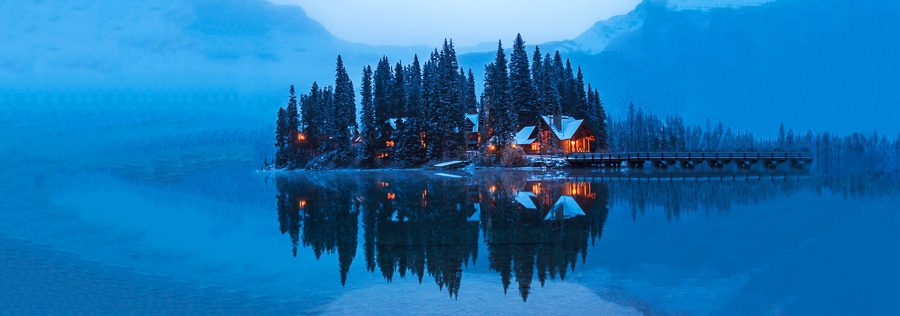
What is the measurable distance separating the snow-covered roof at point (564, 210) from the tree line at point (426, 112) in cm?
4810

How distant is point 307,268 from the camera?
1523 cm

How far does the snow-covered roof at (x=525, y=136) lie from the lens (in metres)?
82.4

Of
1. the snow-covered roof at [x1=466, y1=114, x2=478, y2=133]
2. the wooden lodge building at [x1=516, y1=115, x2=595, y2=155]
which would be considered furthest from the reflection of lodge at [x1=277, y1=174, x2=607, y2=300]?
the snow-covered roof at [x1=466, y1=114, x2=478, y2=133]

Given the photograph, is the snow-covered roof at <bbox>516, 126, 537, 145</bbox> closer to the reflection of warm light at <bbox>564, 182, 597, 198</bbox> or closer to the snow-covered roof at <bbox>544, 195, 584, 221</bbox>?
the reflection of warm light at <bbox>564, 182, 597, 198</bbox>

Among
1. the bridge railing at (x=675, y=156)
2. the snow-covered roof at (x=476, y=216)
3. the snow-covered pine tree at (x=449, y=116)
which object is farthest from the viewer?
the snow-covered pine tree at (x=449, y=116)

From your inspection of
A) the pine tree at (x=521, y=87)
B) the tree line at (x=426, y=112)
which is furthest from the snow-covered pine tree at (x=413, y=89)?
the pine tree at (x=521, y=87)

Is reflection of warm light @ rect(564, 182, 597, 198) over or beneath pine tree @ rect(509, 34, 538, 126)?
beneath

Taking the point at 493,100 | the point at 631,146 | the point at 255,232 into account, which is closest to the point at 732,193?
the point at 255,232

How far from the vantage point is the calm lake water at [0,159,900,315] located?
38.7 ft

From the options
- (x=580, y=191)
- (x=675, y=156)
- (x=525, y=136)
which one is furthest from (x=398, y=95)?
(x=580, y=191)

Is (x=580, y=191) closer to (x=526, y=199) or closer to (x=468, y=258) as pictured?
(x=526, y=199)

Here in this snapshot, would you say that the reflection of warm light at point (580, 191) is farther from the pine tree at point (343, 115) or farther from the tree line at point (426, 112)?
the pine tree at point (343, 115)

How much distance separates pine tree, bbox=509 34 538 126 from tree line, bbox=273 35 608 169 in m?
0.14

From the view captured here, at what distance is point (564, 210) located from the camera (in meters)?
25.1
